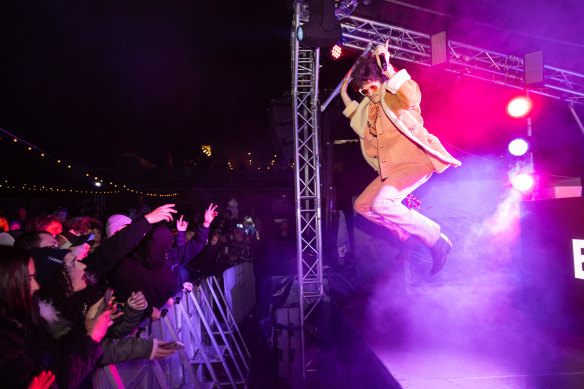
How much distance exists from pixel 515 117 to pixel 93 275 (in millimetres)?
6986

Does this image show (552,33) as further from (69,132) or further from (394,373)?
(69,132)

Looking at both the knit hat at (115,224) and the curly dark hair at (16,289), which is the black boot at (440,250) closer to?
the knit hat at (115,224)

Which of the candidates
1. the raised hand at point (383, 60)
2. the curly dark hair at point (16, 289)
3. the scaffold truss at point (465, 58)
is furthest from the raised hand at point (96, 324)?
the scaffold truss at point (465, 58)

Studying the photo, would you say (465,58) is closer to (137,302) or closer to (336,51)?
(336,51)

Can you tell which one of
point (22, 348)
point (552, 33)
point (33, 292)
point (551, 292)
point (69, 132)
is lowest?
point (551, 292)

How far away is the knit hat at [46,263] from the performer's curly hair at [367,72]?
2.57 metres

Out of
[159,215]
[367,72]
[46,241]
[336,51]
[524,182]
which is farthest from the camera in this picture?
[524,182]

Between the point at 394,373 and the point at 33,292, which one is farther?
the point at 394,373

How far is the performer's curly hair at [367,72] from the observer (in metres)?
2.93

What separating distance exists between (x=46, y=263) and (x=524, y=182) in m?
5.86

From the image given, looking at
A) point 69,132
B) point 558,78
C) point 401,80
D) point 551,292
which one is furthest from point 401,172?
point 69,132

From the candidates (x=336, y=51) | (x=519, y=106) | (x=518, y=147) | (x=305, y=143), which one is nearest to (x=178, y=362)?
(x=305, y=143)

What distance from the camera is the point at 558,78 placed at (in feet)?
17.5

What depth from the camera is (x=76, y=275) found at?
207cm
